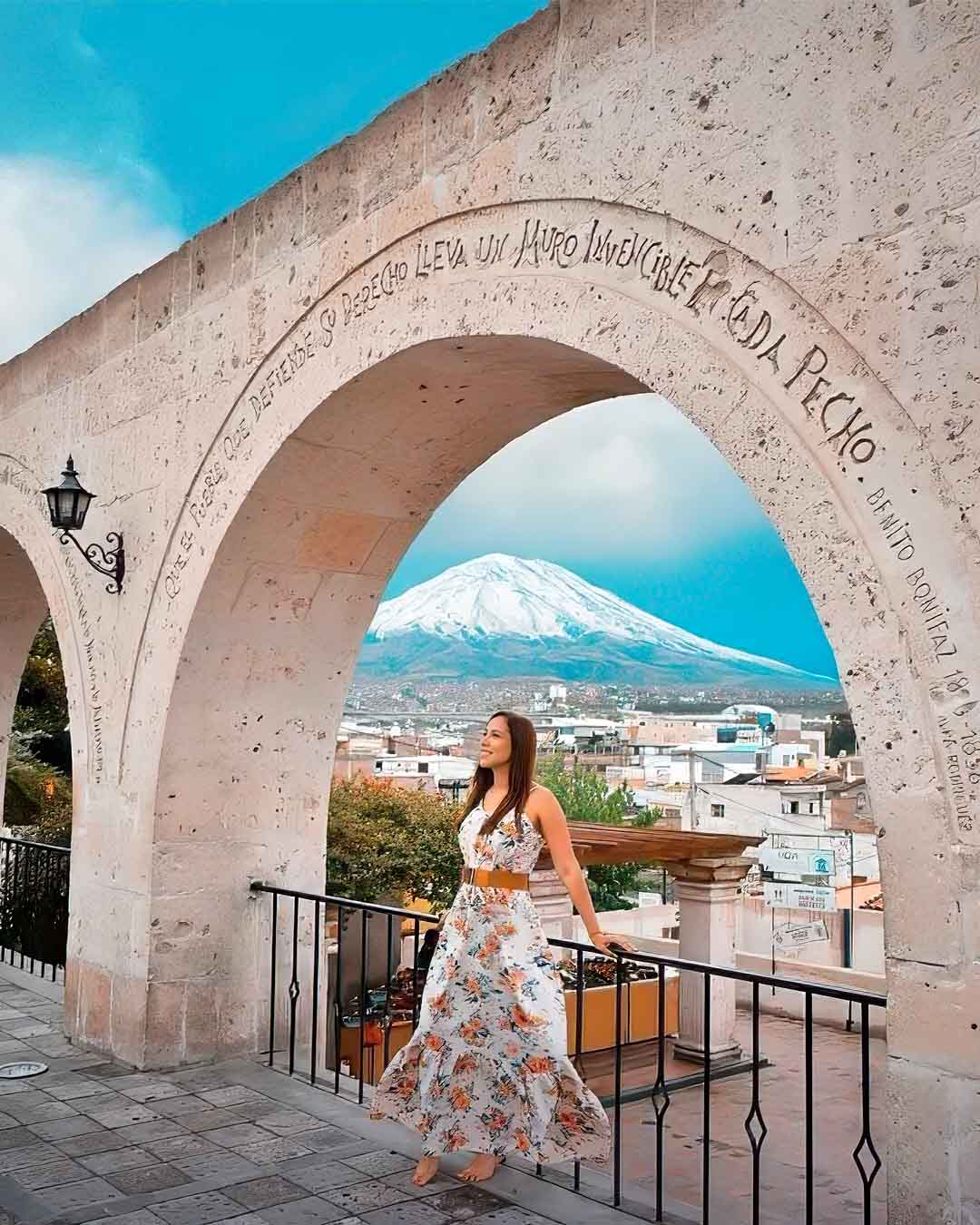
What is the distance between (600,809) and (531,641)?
234 feet

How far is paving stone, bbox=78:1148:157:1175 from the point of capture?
365 cm

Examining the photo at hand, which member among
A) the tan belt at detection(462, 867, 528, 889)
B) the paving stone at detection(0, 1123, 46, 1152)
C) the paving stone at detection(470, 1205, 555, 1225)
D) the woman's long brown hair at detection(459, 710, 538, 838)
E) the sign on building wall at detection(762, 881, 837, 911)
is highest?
the woman's long brown hair at detection(459, 710, 538, 838)

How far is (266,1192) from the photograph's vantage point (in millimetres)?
3422

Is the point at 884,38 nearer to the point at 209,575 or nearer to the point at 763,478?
the point at 763,478

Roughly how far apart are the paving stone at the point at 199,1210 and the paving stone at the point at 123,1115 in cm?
79

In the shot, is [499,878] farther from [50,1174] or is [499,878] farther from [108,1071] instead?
[108,1071]

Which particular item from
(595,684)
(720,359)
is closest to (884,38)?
(720,359)

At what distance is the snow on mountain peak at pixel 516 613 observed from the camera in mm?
114625

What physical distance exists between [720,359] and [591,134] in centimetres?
87

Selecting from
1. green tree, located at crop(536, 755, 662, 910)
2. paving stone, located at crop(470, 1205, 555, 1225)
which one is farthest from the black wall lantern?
green tree, located at crop(536, 755, 662, 910)

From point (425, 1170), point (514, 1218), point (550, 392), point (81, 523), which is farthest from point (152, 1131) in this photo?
point (550, 392)

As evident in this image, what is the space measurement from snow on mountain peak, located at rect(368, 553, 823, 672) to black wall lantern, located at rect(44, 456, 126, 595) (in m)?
96.5

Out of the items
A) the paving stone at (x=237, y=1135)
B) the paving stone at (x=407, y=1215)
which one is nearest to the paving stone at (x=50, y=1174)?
the paving stone at (x=237, y=1135)

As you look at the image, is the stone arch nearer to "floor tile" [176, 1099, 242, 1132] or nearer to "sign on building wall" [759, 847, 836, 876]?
"floor tile" [176, 1099, 242, 1132]
